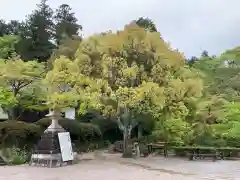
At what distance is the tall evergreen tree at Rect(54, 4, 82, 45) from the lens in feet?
126

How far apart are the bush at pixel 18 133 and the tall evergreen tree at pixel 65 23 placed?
58.2 feet

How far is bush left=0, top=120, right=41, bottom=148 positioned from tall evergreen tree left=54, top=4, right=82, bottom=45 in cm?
1772

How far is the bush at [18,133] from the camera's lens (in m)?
19.2

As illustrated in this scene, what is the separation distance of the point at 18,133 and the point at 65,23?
2225cm

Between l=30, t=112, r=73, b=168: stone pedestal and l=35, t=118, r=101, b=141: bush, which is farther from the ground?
l=35, t=118, r=101, b=141: bush

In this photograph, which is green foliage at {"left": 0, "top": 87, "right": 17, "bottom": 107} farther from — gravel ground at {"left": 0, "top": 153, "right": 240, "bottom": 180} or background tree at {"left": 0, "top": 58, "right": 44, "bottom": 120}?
gravel ground at {"left": 0, "top": 153, "right": 240, "bottom": 180}

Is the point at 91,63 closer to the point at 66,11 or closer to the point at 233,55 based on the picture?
the point at 233,55

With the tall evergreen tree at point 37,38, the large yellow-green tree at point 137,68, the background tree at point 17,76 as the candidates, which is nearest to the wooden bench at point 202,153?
the large yellow-green tree at point 137,68

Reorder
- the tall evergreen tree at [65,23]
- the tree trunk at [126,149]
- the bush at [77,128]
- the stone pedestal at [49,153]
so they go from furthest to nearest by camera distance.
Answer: the tall evergreen tree at [65,23], the bush at [77,128], the tree trunk at [126,149], the stone pedestal at [49,153]

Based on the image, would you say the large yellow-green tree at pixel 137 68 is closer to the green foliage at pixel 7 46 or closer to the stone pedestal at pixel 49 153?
the stone pedestal at pixel 49 153

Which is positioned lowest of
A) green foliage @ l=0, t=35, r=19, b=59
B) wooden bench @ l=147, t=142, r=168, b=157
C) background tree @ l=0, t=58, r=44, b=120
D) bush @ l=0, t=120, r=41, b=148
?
wooden bench @ l=147, t=142, r=168, b=157

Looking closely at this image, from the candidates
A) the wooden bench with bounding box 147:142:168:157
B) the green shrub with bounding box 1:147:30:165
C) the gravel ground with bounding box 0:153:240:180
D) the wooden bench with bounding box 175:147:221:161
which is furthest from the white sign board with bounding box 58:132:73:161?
the wooden bench with bounding box 175:147:221:161

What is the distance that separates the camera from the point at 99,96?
1808 cm

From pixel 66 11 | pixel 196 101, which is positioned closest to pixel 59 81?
pixel 196 101
